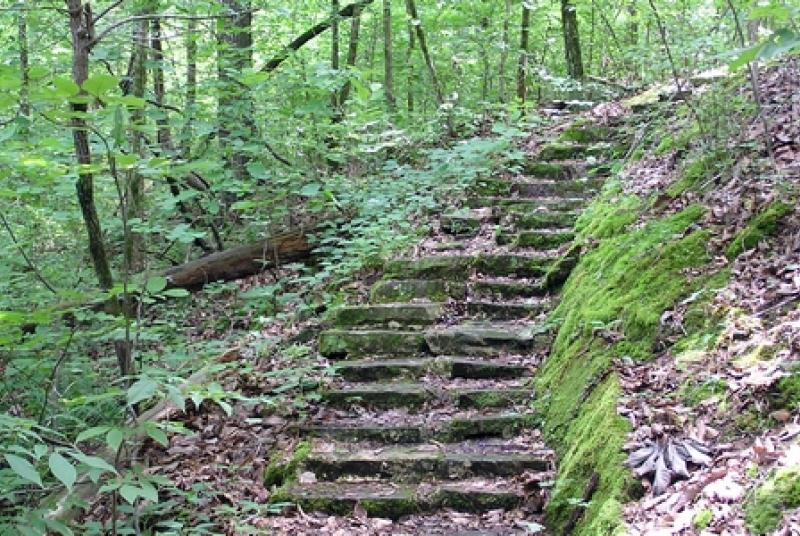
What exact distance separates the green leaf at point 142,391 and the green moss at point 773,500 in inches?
79.6

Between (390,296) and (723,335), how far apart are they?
3.48 m

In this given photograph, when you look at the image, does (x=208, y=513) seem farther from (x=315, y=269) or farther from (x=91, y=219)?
(x=315, y=269)

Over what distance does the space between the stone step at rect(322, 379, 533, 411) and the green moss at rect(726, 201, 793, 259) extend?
1712mm

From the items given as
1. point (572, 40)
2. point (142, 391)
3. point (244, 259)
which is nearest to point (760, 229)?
point (142, 391)

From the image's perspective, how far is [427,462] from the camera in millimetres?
4328

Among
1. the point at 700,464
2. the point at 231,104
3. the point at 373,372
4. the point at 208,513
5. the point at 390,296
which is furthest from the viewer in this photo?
the point at 231,104

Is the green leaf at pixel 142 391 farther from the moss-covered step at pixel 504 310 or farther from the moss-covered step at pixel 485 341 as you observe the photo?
the moss-covered step at pixel 504 310

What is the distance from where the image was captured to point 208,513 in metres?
4.04

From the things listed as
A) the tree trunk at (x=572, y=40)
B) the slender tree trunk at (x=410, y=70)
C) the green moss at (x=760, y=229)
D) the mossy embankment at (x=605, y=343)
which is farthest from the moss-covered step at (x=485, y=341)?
the slender tree trunk at (x=410, y=70)

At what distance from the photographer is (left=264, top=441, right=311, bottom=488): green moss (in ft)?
14.3

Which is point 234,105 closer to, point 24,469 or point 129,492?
point 129,492

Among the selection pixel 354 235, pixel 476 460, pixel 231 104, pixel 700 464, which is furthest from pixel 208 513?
pixel 231 104

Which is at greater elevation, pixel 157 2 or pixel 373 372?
pixel 157 2

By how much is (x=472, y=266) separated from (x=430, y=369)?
62.2 inches
